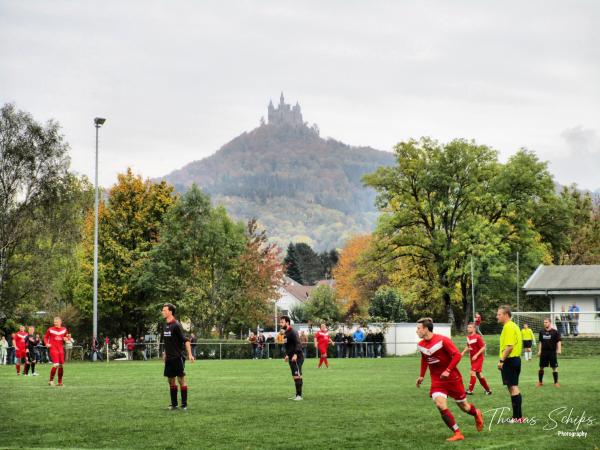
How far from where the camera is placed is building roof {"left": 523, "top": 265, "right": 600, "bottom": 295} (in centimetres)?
5603

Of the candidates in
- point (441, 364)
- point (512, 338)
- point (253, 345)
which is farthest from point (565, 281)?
point (441, 364)

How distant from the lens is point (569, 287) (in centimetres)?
5647

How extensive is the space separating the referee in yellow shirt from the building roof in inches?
1653

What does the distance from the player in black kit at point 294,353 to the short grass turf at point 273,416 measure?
423mm

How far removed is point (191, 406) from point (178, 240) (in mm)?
42648

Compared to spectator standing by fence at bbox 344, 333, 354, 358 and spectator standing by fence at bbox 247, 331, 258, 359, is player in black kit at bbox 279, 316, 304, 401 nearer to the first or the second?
spectator standing by fence at bbox 247, 331, 258, 359

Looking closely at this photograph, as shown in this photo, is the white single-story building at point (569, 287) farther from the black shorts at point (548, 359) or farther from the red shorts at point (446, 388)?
the red shorts at point (446, 388)

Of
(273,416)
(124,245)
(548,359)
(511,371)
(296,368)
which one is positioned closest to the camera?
(511,371)

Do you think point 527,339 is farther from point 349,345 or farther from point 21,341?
point 21,341

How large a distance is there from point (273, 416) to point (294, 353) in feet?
14.4

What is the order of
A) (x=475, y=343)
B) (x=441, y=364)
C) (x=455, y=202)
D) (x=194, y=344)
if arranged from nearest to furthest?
1. (x=441, y=364)
2. (x=475, y=343)
3. (x=194, y=344)
4. (x=455, y=202)

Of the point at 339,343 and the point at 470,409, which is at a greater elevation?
the point at 339,343

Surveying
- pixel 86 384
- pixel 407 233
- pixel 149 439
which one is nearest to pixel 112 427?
pixel 149 439

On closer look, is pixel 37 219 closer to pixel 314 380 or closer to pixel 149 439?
pixel 314 380
